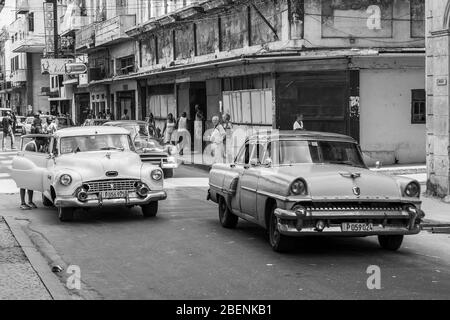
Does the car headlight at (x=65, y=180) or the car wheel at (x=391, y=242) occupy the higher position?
the car headlight at (x=65, y=180)

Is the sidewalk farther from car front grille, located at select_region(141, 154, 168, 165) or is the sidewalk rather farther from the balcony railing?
the balcony railing

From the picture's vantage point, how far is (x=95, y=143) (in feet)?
46.3

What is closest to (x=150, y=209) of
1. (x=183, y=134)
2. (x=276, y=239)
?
(x=276, y=239)

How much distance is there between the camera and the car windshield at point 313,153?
10.4 metres

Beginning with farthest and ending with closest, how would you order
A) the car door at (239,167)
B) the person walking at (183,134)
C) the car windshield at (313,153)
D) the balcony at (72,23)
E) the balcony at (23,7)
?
1. the balcony at (23,7)
2. the balcony at (72,23)
3. the person walking at (183,134)
4. the car door at (239,167)
5. the car windshield at (313,153)

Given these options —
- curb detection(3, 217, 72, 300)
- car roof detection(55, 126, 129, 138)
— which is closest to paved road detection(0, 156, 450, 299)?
curb detection(3, 217, 72, 300)

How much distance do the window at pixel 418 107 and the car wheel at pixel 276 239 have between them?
15239 mm

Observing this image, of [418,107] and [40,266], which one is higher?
[418,107]

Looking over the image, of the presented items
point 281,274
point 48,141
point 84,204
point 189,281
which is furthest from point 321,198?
point 48,141

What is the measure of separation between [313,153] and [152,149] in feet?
36.2

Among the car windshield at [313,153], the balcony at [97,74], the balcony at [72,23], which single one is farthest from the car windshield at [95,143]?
the balcony at [72,23]

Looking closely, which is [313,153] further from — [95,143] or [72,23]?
[72,23]

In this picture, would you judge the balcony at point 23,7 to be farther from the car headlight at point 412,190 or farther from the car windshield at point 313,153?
the car headlight at point 412,190
